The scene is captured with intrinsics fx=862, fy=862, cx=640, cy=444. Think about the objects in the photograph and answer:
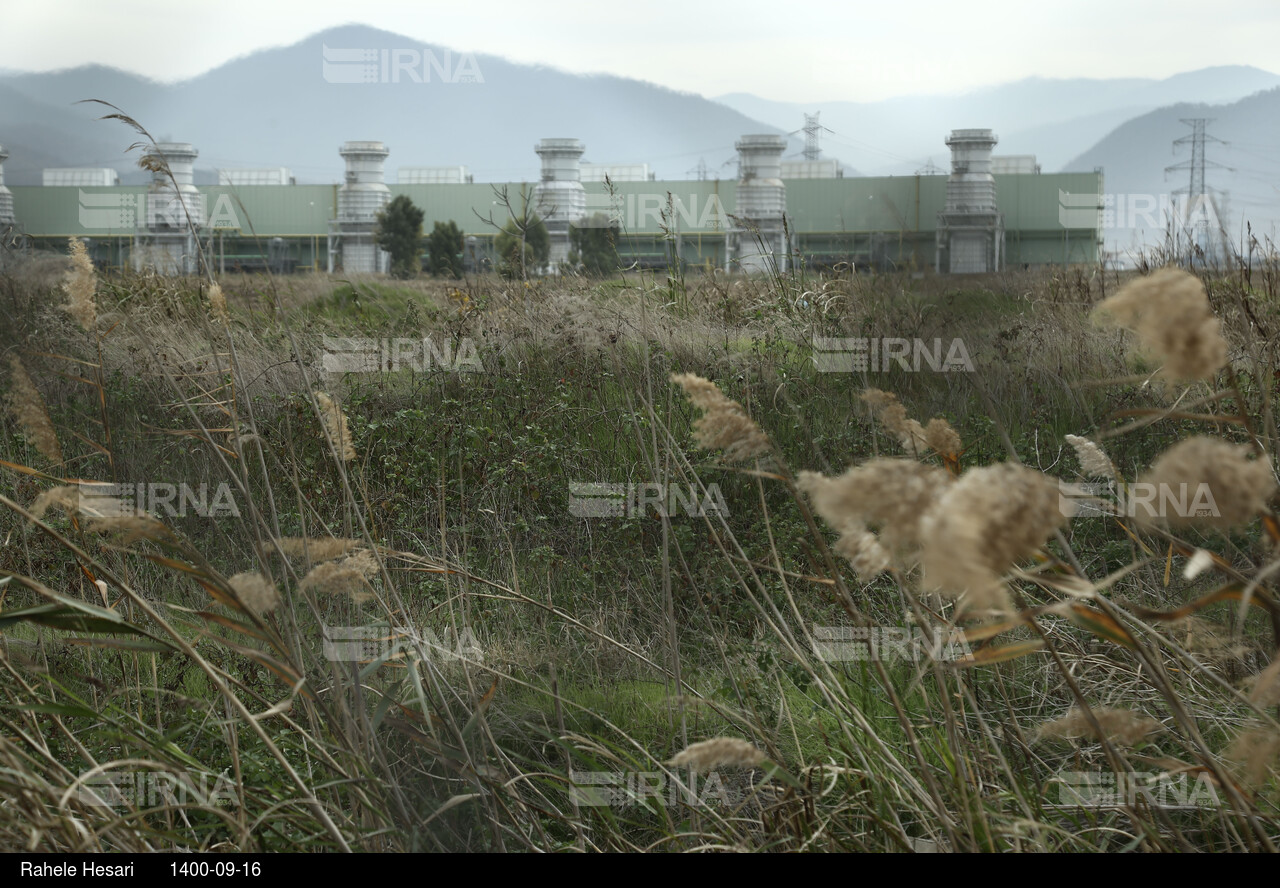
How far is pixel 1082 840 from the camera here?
98cm

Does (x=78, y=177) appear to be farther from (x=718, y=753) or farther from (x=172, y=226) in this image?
(x=718, y=753)

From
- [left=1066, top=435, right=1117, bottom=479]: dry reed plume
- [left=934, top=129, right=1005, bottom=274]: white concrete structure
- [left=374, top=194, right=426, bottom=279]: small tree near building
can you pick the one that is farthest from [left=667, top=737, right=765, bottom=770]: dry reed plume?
[left=374, top=194, right=426, bottom=279]: small tree near building

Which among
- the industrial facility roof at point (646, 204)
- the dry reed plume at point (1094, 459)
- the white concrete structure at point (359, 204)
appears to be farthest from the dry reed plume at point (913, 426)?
the white concrete structure at point (359, 204)

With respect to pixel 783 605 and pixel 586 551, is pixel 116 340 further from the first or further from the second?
pixel 783 605

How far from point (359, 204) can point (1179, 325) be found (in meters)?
24.8

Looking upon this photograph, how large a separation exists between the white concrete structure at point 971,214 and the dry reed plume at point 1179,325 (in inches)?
241

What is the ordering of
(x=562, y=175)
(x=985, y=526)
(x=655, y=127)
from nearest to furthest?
(x=985, y=526) < (x=655, y=127) < (x=562, y=175)

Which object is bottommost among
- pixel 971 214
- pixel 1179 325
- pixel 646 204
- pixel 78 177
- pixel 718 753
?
pixel 718 753

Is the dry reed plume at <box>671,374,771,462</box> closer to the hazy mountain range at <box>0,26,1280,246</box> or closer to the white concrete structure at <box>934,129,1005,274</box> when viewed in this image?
the hazy mountain range at <box>0,26,1280,246</box>

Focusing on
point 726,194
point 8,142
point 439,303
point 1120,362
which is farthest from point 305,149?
point 1120,362

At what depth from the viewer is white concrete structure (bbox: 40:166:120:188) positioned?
12.5 metres

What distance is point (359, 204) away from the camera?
2312 cm

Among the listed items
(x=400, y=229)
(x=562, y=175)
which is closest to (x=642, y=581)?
(x=562, y=175)

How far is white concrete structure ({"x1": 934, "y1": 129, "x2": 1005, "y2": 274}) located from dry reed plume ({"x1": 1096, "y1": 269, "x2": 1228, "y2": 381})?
20.1 ft
